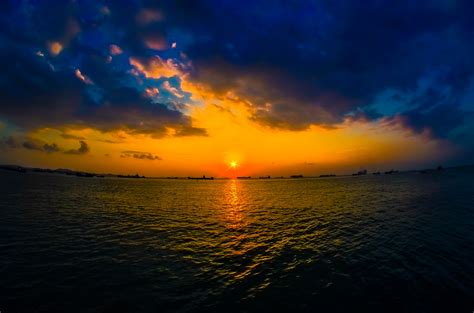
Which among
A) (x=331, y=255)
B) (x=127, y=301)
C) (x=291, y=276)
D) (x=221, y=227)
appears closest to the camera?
(x=127, y=301)

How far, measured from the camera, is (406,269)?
1870 centimetres

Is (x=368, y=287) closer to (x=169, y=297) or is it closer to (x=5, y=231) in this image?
(x=169, y=297)

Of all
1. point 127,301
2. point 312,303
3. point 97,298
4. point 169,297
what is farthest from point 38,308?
point 312,303

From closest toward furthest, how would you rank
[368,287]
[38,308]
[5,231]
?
[38,308], [368,287], [5,231]

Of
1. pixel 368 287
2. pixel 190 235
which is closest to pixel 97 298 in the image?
pixel 190 235

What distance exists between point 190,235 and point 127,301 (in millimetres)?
16203

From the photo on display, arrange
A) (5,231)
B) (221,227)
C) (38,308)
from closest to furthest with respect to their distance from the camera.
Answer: (38,308)
(5,231)
(221,227)

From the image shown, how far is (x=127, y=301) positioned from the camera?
46.0ft

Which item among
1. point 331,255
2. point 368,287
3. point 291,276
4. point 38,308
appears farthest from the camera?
point 331,255

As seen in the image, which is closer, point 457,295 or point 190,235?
point 457,295

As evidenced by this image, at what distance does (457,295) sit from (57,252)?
33408 millimetres

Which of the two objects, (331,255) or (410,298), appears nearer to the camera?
(410,298)

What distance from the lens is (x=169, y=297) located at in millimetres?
14516

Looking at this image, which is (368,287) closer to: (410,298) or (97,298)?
(410,298)
